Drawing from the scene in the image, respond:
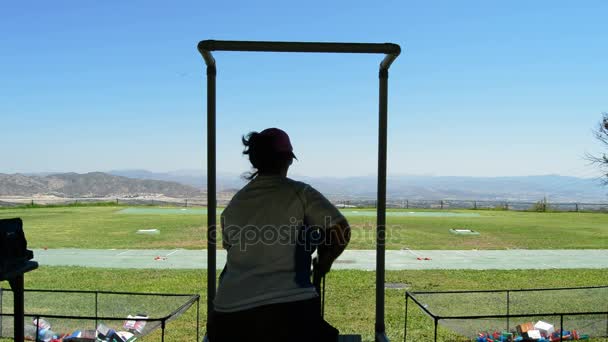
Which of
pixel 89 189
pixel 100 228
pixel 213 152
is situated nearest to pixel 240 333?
pixel 213 152

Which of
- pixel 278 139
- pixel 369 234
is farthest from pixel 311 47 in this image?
pixel 369 234

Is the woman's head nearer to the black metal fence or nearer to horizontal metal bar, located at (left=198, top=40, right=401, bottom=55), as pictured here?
horizontal metal bar, located at (left=198, top=40, right=401, bottom=55)

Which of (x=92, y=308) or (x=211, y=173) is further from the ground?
(x=211, y=173)

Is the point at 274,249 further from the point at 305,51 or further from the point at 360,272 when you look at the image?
the point at 360,272

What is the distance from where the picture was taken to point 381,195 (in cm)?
330

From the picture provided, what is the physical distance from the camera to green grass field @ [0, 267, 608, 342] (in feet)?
23.8

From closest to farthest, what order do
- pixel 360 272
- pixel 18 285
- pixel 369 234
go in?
pixel 18 285 < pixel 360 272 < pixel 369 234

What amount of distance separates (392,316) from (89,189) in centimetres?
9071

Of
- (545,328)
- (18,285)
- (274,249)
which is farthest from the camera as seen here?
(545,328)

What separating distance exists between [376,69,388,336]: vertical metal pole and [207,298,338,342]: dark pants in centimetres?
145

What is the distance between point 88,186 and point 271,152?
317 ft

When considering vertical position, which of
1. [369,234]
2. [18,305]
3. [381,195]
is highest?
[381,195]

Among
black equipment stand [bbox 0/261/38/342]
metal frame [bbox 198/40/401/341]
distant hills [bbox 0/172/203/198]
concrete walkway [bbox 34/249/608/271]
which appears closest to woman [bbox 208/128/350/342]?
black equipment stand [bbox 0/261/38/342]

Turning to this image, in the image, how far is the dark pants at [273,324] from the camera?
1839 millimetres
